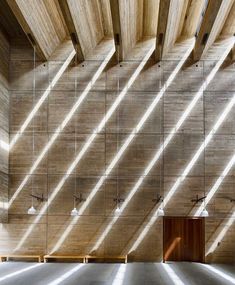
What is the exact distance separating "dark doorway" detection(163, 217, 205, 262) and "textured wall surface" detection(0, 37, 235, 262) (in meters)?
0.30

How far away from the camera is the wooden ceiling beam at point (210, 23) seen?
12.2m

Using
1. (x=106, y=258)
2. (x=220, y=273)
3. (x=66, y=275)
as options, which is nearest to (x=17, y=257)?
(x=106, y=258)

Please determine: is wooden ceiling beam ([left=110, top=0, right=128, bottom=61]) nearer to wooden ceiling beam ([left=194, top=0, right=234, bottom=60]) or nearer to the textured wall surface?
the textured wall surface

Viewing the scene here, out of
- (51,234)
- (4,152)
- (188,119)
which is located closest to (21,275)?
(51,234)

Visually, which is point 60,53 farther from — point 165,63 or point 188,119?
point 188,119

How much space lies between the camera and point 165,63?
16.4 m

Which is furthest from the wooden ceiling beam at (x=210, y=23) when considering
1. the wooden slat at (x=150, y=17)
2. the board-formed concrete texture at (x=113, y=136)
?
the wooden slat at (x=150, y=17)

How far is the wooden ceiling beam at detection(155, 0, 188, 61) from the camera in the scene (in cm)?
1237

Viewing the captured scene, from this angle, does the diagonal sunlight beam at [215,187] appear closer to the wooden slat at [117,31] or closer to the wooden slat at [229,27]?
the wooden slat at [229,27]

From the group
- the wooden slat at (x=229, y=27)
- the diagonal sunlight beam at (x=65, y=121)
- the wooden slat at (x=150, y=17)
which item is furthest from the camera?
the diagonal sunlight beam at (x=65, y=121)

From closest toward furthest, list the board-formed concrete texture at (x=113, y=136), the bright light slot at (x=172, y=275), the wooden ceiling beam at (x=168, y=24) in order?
the bright light slot at (x=172, y=275), the wooden ceiling beam at (x=168, y=24), the board-formed concrete texture at (x=113, y=136)

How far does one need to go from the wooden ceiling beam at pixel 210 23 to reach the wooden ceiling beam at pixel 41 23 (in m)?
4.90

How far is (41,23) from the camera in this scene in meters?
14.3

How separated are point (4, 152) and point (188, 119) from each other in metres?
6.76
